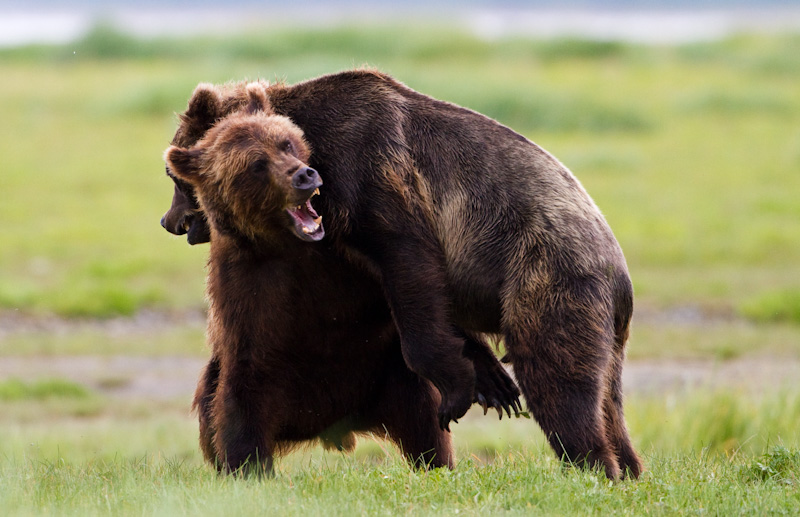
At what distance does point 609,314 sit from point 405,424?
1271mm

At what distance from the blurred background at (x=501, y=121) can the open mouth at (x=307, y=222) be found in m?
2.13

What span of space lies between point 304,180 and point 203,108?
1.05 m

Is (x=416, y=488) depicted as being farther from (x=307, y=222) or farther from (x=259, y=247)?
(x=259, y=247)

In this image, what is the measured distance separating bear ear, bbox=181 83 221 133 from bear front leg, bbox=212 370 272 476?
51.8 inches

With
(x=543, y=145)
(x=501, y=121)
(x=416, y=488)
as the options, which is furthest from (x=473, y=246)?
(x=501, y=121)

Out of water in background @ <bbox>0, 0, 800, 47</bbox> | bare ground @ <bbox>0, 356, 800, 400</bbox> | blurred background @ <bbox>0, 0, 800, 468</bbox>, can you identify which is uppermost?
water in background @ <bbox>0, 0, 800, 47</bbox>

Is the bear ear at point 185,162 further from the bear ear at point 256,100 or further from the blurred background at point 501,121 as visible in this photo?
the blurred background at point 501,121

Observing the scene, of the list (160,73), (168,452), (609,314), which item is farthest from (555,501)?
(160,73)

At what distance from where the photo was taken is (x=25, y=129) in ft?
72.6

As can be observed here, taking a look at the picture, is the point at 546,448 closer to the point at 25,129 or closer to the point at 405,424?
the point at 405,424

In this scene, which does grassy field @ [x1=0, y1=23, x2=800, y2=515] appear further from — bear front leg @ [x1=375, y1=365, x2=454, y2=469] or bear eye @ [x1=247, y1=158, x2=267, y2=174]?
bear eye @ [x1=247, y1=158, x2=267, y2=174]

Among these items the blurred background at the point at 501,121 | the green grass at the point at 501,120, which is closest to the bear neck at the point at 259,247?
the blurred background at the point at 501,121

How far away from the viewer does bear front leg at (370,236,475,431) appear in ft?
17.0

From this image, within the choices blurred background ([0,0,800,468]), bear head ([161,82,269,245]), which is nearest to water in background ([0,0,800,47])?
blurred background ([0,0,800,468])
